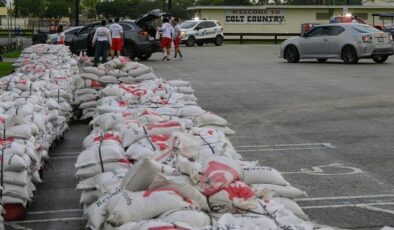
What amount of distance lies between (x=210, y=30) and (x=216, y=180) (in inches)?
1760

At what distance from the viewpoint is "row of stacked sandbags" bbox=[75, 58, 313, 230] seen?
471 centimetres

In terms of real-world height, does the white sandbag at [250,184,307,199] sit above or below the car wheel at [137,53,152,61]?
below

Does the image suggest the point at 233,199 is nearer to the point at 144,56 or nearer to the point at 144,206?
the point at 144,206

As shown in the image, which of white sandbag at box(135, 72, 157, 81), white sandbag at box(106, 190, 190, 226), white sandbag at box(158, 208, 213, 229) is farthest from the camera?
white sandbag at box(135, 72, 157, 81)

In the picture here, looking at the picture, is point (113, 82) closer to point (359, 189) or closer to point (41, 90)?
point (41, 90)

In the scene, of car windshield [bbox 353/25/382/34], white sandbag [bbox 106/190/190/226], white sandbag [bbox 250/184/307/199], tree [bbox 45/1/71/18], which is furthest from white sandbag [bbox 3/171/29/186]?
tree [bbox 45/1/71/18]

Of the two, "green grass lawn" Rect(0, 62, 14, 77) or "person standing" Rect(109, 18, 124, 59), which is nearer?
"green grass lawn" Rect(0, 62, 14, 77)

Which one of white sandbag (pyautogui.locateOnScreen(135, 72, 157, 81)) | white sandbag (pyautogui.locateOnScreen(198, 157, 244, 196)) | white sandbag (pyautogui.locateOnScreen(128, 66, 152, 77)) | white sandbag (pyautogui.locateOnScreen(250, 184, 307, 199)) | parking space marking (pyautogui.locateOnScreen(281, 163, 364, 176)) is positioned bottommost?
parking space marking (pyautogui.locateOnScreen(281, 163, 364, 176))

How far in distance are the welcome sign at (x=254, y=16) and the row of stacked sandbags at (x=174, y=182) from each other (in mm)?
54824

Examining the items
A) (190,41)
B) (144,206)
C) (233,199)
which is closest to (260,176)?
(233,199)

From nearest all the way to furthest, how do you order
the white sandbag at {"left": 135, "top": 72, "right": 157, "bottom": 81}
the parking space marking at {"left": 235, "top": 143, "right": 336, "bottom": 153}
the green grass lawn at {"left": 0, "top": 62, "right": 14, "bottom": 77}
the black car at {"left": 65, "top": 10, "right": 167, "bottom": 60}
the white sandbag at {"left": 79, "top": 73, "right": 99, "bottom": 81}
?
the parking space marking at {"left": 235, "top": 143, "right": 336, "bottom": 153}
the white sandbag at {"left": 79, "top": 73, "right": 99, "bottom": 81}
the white sandbag at {"left": 135, "top": 72, "right": 157, "bottom": 81}
the green grass lawn at {"left": 0, "top": 62, "right": 14, "bottom": 77}
the black car at {"left": 65, "top": 10, "right": 167, "bottom": 60}

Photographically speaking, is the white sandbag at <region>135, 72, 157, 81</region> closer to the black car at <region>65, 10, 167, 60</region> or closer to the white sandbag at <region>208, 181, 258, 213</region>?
the white sandbag at <region>208, 181, 258, 213</region>

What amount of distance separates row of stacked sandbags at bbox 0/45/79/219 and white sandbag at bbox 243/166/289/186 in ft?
7.58

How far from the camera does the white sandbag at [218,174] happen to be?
516cm
